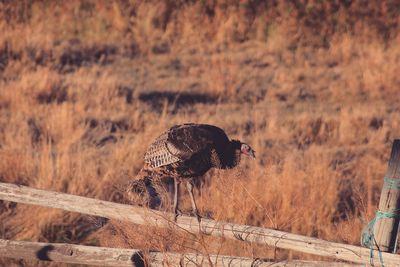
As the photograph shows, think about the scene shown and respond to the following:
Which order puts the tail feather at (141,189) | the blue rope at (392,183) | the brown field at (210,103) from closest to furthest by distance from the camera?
the blue rope at (392,183) < the tail feather at (141,189) < the brown field at (210,103)

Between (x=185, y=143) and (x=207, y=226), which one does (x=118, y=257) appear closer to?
(x=207, y=226)

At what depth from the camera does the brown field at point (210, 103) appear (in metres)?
6.89

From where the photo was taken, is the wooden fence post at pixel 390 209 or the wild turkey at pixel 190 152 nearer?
the wooden fence post at pixel 390 209

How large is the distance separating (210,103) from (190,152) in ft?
21.0

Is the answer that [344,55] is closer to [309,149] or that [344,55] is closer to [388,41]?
[388,41]

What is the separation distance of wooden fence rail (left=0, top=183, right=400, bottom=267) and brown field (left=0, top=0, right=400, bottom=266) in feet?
0.29

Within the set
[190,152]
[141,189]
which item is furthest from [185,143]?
[141,189]

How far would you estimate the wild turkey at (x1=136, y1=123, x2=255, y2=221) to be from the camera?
5238 mm

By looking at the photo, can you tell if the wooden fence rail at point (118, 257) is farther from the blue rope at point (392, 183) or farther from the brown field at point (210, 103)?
the blue rope at point (392, 183)

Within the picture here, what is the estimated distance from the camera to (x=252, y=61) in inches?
543

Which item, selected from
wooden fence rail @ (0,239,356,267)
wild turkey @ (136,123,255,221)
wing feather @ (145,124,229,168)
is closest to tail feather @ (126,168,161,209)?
wild turkey @ (136,123,255,221)

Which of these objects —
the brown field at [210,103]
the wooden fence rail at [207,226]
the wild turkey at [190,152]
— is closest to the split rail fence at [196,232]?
the wooden fence rail at [207,226]

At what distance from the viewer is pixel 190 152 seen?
5234mm

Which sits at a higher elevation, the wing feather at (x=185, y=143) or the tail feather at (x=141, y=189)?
the wing feather at (x=185, y=143)
